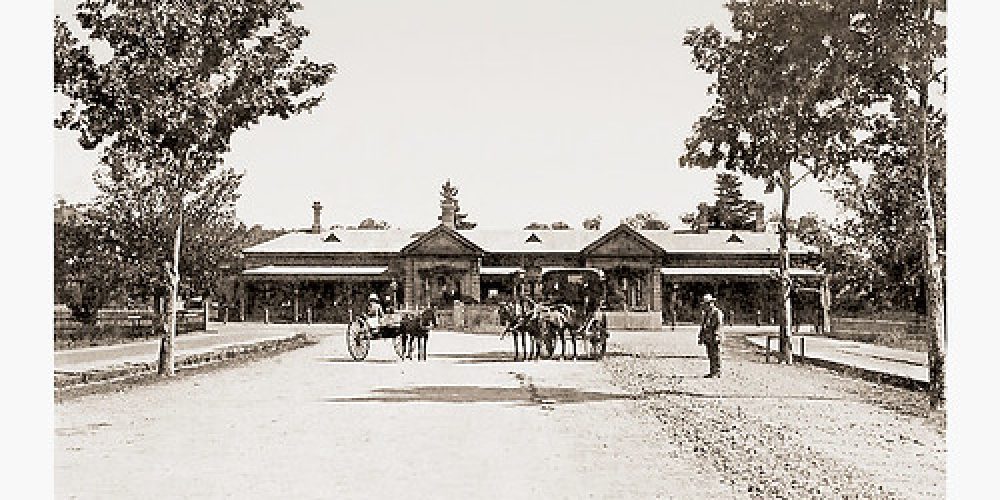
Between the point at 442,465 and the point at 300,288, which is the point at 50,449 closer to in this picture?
the point at 442,465

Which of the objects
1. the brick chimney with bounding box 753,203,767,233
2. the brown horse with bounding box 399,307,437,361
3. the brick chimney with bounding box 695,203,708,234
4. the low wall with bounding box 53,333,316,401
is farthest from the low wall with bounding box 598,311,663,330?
the brick chimney with bounding box 695,203,708,234

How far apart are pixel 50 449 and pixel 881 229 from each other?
28.4 ft

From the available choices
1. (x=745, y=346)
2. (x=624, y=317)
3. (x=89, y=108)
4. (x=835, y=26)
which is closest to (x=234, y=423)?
(x=89, y=108)

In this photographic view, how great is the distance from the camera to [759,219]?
18406mm

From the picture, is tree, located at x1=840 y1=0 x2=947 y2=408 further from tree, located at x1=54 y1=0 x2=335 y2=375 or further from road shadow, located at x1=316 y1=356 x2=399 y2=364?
road shadow, located at x1=316 y1=356 x2=399 y2=364

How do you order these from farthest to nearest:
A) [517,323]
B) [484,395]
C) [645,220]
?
[517,323] → [484,395] → [645,220]

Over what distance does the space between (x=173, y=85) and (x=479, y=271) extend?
33933 mm

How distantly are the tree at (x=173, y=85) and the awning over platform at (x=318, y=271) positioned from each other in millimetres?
26027

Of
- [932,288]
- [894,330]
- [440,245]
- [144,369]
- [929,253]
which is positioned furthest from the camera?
[440,245]

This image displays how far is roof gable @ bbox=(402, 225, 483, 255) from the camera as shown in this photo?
157 ft

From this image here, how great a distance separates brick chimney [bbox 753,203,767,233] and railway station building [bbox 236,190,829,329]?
19.6ft

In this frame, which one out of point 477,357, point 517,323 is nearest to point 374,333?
point 477,357

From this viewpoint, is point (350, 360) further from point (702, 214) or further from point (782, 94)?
point (782, 94)

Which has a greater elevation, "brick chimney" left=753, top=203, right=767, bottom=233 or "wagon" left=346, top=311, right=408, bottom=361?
"brick chimney" left=753, top=203, right=767, bottom=233
